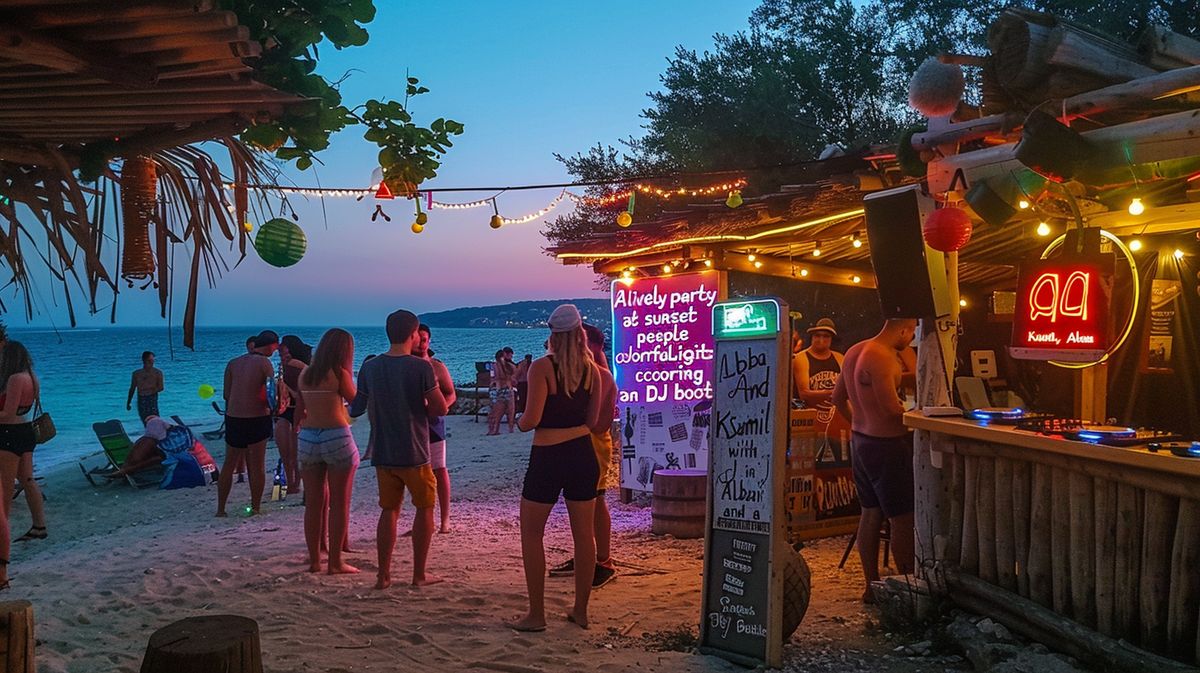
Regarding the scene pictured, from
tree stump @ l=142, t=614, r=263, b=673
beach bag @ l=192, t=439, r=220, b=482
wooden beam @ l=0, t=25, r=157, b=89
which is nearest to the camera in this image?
wooden beam @ l=0, t=25, r=157, b=89

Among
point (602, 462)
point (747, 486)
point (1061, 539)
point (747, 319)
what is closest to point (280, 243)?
point (602, 462)

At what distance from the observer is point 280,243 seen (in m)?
5.42

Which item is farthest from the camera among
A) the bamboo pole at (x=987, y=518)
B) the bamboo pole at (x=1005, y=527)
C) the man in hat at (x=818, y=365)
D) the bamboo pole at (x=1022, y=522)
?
the man in hat at (x=818, y=365)

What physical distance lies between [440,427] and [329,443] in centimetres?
113

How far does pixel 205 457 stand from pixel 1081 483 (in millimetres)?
11511

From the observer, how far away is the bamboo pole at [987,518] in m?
4.77

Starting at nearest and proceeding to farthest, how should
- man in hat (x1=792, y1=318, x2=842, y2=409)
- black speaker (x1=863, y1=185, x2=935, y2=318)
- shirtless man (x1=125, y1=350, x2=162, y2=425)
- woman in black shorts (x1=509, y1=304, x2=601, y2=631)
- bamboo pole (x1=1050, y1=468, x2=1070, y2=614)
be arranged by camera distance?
bamboo pole (x1=1050, y1=468, x2=1070, y2=614) → woman in black shorts (x1=509, y1=304, x2=601, y2=631) → black speaker (x1=863, y1=185, x2=935, y2=318) → man in hat (x1=792, y1=318, x2=842, y2=409) → shirtless man (x1=125, y1=350, x2=162, y2=425)

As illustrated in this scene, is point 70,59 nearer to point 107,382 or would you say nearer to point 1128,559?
point 1128,559

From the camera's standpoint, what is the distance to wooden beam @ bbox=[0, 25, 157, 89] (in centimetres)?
186

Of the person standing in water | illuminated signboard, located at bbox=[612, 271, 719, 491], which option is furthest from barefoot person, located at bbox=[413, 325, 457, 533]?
illuminated signboard, located at bbox=[612, 271, 719, 491]

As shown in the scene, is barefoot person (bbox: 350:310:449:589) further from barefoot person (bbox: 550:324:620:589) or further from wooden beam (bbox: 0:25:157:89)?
wooden beam (bbox: 0:25:157:89)

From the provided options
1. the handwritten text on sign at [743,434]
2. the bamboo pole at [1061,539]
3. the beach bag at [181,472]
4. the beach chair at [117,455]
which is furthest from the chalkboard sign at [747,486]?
the beach chair at [117,455]

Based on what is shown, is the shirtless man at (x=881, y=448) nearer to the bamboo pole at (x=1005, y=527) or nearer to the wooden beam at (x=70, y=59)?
the bamboo pole at (x=1005, y=527)

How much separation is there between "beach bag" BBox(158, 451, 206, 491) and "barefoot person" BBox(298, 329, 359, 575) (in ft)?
20.6
